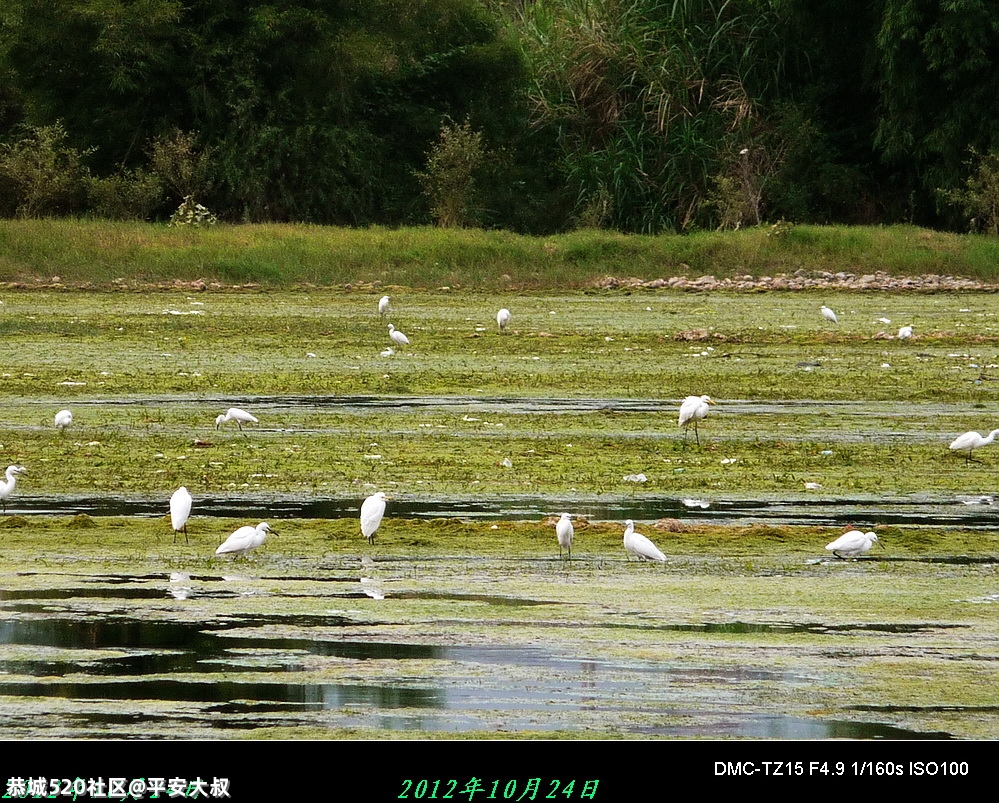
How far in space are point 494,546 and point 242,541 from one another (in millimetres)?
1652

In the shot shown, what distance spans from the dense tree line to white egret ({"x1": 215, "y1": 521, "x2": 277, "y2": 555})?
1162 inches

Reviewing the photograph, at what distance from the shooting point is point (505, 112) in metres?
46.9

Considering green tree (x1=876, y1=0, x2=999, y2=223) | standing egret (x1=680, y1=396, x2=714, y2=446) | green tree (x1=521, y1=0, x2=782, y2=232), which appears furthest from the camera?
green tree (x1=521, y1=0, x2=782, y2=232)

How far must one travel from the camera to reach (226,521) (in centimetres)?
1094

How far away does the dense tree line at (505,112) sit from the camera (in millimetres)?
39375

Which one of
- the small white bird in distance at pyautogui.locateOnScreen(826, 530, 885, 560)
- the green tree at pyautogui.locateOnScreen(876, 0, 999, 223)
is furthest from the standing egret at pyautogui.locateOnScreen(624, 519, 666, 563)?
the green tree at pyautogui.locateOnScreen(876, 0, 999, 223)

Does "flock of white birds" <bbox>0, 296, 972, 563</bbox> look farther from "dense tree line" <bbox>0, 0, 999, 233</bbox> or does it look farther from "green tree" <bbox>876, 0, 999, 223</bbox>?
"green tree" <bbox>876, 0, 999, 223</bbox>

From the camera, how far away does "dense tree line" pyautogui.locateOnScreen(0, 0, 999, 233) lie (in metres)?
39.4

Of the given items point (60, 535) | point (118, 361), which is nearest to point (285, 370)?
point (118, 361)

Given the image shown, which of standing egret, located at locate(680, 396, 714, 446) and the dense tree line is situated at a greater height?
standing egret, located at locate(680, 396, 714, 446)

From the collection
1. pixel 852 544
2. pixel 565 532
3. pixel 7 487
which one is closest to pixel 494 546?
pixel 565 532

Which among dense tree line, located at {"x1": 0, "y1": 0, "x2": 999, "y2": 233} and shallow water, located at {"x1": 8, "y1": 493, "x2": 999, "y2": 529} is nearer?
shallow water, located at {"x1": 8, "y1": 493, "x2": 999, "y2": 529}

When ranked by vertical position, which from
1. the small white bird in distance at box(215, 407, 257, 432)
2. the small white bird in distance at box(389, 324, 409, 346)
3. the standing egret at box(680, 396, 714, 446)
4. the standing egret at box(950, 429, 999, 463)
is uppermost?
the standing egret at box(950, 429, 999, 463)

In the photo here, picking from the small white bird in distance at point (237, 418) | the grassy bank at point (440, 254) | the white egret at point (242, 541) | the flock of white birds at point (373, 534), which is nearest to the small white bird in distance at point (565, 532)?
the flock of white birds at point (373, 534)
